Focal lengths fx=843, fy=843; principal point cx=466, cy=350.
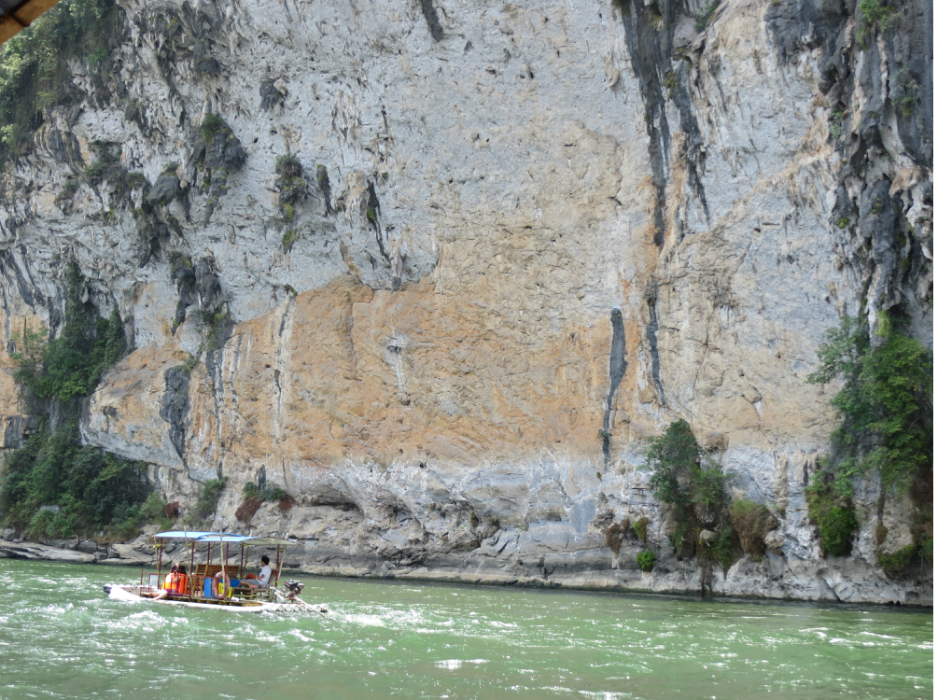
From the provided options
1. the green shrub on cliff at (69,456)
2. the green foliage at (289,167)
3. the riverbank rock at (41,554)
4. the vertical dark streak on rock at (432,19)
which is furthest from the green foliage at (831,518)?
the green shrub on cliff at (69,456)

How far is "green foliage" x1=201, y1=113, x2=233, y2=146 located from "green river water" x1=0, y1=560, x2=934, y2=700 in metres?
16.1

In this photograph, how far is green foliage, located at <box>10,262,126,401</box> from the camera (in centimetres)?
3312

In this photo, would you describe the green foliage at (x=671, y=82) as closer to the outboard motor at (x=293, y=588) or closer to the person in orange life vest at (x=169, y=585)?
the outboard motor at (x=293, y=588)

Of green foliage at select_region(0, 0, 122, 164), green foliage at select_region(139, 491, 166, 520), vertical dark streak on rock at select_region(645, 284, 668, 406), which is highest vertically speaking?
green foliage at select_region(0, 0, 122, 164)

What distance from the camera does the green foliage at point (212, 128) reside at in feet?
92.1

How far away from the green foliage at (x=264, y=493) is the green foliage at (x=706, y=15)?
18800 mm

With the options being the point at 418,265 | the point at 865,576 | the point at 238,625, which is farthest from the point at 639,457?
the point at 238,625

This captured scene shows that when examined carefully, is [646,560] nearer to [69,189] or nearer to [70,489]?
[70,489]

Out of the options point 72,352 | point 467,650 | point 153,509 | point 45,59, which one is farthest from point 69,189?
→ point 467,650

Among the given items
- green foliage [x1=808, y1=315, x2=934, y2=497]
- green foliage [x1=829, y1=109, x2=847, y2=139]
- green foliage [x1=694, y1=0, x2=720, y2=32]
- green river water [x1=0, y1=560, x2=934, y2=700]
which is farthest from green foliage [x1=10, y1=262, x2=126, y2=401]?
green foliage [x1=829, y1=109, x2=847, y2=139]

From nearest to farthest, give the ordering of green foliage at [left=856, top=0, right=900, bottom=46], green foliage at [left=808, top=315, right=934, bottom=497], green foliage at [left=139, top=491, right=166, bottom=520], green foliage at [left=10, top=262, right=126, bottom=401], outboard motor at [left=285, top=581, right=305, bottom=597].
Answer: green foliage at [left=856, top=0, right=900, bottom=46] → green foliage at [left=808, top=315, right=934, bottom=497] → outboard motor at [left=285, top=581, right=305, bottom=597] → green foliage at [left=139, top=491, right=166, bottom=520] → green foliage at [left=10, top=262, right=126, bottom=401]

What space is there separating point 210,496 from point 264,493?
227cm

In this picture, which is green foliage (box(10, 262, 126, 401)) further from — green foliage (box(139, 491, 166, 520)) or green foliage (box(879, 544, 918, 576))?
green foliage (box(879, 544, 918, 576))

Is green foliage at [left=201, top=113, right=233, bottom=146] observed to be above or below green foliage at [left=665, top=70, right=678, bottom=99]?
above
